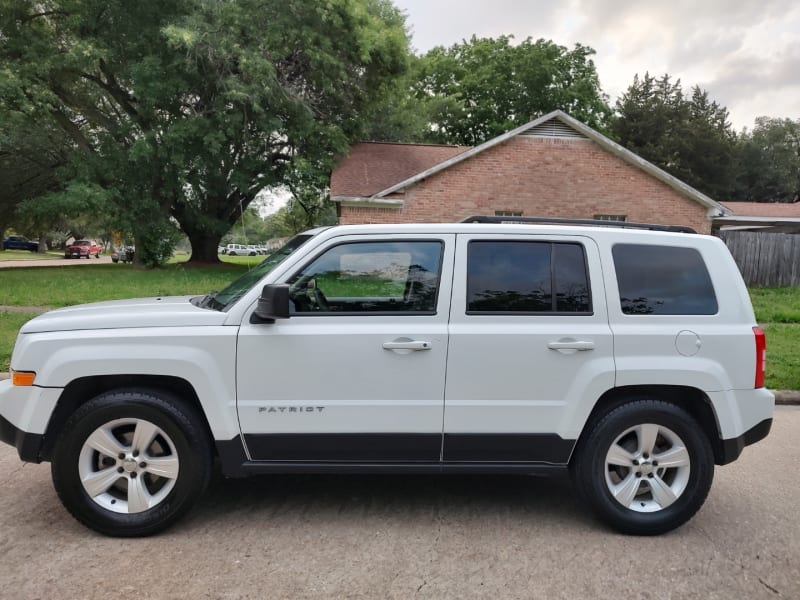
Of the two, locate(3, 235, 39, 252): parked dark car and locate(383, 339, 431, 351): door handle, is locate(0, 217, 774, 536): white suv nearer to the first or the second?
locate(383, 339, 431, 351): door handle

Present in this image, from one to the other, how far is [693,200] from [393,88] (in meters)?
12.2

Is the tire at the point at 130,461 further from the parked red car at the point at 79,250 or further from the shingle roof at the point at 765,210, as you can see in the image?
the parked red car at the point at 79,250

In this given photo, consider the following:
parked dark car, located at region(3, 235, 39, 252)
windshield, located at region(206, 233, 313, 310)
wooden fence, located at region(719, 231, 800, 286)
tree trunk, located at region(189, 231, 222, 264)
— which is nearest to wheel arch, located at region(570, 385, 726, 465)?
windshield, located at region(206, 233, 313, 310)

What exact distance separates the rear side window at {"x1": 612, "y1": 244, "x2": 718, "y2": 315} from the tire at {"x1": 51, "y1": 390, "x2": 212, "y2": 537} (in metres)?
2.73

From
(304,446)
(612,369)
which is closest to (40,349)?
(304,446)

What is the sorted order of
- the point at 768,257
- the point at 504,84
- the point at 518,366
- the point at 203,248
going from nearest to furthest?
the point at 518,366 < the point at 768,257 < the point at 203,248 < the point at 504,84

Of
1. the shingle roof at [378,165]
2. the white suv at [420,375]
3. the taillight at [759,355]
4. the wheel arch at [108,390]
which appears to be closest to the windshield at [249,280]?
the white suv at [420,375]

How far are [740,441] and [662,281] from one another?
1085mm

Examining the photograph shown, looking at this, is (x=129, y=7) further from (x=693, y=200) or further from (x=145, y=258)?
(x=693, y=200)

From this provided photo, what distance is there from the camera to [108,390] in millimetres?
3398

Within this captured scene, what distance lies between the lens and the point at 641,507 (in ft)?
11.5

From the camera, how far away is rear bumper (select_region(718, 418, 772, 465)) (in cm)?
353

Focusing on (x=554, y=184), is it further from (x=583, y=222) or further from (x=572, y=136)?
(x=583, y=222)

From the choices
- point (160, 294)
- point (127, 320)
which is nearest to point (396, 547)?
point (127, 320)
